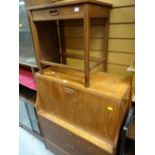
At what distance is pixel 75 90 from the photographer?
47.2 inches

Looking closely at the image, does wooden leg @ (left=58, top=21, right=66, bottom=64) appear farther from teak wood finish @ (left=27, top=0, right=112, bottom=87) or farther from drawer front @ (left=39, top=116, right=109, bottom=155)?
drawer front @ (left=39, top=116, right=109, bottom=155)

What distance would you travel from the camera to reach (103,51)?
4.80 feet

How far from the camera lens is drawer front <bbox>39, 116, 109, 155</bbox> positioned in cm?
128

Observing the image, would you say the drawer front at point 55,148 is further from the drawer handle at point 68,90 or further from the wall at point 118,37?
the wall at point 118,37

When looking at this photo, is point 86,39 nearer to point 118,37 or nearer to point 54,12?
point 54,12

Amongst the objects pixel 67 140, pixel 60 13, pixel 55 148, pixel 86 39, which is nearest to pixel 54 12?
pixel 60 13

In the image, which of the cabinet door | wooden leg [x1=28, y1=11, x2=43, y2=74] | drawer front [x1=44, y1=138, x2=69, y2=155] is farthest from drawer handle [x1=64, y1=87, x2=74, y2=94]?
the cabinet door

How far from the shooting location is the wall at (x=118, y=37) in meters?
1.25

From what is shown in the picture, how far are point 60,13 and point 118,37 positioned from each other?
1.80 feet

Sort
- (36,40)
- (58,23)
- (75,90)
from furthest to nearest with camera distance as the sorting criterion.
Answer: (58,23)
(36,40)
(75,90)

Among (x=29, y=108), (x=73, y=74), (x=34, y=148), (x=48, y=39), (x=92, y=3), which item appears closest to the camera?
(x=92, y=3)
